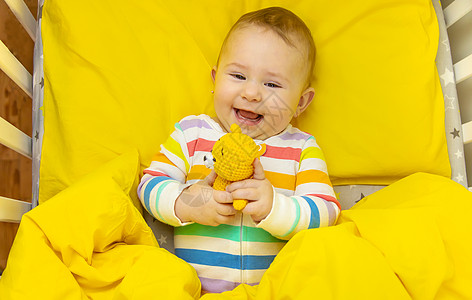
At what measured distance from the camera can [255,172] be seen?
0.71 meters

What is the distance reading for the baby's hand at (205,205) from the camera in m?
0.73

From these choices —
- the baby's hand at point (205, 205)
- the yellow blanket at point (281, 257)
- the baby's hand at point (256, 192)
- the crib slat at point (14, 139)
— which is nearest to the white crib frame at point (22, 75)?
the crib slat at point (14, 139)

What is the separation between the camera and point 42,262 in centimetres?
68

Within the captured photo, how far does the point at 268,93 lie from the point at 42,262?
49 cm

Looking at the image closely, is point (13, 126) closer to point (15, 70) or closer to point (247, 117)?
point (15, 70)

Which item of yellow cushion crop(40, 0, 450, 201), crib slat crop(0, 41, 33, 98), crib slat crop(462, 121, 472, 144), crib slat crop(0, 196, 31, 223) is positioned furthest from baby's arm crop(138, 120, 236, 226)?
crib slat crop(462, 121, 472, 144)

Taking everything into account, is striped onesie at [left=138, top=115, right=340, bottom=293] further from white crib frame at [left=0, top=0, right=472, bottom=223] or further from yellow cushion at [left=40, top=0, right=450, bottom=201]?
white crib frame at [left=0, top=0, right=472, bottom=223]

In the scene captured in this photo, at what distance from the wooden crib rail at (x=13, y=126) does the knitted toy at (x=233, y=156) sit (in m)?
0.43

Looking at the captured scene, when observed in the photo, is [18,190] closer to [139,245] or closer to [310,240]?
[139,245]

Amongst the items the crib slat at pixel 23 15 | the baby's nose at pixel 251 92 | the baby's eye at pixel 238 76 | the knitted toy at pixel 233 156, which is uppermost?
the crib slat at pixel 23 15

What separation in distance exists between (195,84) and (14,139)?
0.41m

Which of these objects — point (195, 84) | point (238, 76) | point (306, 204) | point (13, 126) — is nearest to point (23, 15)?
point (13, 126)

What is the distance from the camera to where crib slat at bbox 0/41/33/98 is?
0.88 m

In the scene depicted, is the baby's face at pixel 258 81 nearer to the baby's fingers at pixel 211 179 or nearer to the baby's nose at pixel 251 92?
the baby's nose at pixel 251 92
